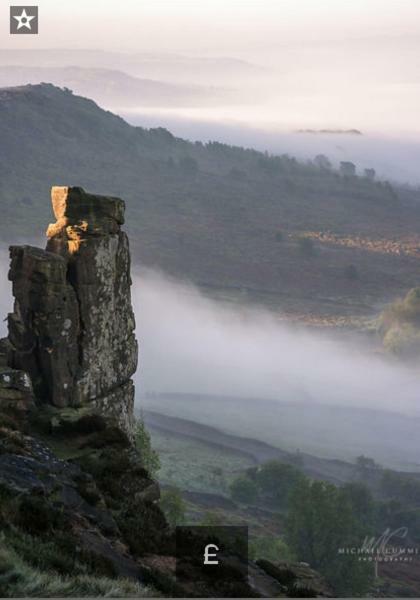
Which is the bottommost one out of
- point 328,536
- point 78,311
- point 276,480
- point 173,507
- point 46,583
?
point 276,480

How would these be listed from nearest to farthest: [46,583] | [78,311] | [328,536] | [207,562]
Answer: [46,583]
[207,562]
[78,311]
[328,536]

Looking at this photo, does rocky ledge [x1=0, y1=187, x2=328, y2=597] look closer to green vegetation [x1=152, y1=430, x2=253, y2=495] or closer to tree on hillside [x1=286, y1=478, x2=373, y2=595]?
tree on hillside [x1=286, y1=478, x2=373, y2=595]

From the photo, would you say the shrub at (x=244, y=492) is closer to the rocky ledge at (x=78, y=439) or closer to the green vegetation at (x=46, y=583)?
the rocky ledge at (x=78, y=439)

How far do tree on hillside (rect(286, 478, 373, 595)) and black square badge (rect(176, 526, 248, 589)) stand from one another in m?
65.4

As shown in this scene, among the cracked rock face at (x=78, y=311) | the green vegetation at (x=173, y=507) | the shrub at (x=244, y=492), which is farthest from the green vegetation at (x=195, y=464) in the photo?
the cracked rock face at (x=78, y=311)

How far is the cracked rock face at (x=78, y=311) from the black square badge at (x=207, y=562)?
41.6 feet

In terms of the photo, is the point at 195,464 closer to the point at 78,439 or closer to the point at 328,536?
the point at 328,536

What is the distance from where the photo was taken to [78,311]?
4325 cm

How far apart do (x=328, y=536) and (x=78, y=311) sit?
215 ft

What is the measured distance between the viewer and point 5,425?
3397cm

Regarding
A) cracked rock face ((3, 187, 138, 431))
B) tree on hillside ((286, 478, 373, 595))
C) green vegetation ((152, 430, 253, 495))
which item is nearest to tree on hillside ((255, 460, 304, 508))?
green vegetation ((152, 430, 253, 495))

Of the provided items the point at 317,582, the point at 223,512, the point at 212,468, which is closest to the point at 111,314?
the point at 317,582

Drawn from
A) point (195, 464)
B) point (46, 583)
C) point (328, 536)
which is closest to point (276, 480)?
point (195, 464)

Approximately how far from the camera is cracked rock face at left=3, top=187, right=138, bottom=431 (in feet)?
137
